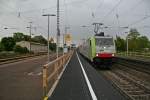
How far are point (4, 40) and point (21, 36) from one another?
110ft

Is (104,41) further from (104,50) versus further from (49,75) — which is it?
(49,75)

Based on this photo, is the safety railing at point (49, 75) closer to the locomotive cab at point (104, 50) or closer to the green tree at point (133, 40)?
the locomotive cab at point (104, 50)

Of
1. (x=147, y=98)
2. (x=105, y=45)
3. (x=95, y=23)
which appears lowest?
(x=147, y=98)

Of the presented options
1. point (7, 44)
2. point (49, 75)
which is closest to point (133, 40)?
point (7, 44)

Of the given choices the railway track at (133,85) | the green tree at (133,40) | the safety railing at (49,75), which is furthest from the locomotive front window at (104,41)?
the green tree at (133,40)

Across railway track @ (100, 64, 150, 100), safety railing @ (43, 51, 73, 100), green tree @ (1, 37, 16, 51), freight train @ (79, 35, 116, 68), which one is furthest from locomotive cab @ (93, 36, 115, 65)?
green tree @ (1, 37, 16, 51)

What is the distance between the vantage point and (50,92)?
12.5 meters

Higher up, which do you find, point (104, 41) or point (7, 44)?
point (7, 44)

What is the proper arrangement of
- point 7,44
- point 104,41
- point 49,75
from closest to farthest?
point 49,75 < point 104,41 < point 7,44

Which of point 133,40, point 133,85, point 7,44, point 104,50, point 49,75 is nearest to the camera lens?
point 49,75

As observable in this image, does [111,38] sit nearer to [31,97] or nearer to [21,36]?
[31,97]

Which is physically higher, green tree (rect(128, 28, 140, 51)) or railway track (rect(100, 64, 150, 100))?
green tree (rect(128, 28, 140, 51))

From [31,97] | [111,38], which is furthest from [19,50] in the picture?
[31,97]

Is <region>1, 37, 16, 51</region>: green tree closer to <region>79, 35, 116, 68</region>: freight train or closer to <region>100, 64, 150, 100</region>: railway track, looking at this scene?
<region>79, 35, 116, 68</region>: freight train
